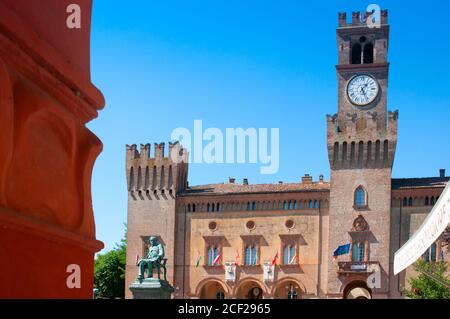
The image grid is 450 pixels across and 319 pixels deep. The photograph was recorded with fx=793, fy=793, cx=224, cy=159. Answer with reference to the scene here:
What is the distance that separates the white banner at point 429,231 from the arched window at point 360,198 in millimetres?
47979

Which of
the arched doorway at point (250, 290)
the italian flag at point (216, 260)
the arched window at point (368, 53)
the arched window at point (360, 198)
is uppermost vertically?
the arched window at point (368, 53)

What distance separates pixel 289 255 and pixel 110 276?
778 inches

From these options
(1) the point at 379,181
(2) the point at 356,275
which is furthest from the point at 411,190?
(2) the point at 356,275

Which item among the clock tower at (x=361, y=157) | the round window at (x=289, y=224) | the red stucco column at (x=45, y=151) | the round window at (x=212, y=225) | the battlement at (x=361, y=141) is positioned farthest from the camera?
the round window at (x=212, y=225)

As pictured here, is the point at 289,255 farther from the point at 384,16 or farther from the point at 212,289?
the point at 384,16

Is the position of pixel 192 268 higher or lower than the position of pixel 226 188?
lower

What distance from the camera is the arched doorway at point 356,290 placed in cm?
5853

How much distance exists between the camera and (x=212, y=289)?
205ft

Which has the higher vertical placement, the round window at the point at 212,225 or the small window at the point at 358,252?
the round window at the point at 212,225

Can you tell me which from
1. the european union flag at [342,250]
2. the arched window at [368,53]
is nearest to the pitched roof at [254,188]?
the european union flag at [342,250]

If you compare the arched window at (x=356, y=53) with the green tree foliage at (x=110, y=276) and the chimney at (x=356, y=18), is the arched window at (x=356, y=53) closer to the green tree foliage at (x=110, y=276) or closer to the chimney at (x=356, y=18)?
the chimney at (x=356, y=18)

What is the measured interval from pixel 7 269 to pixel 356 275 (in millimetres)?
55659
